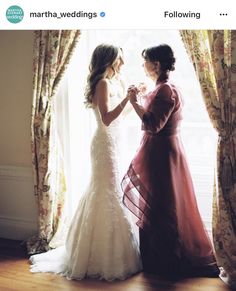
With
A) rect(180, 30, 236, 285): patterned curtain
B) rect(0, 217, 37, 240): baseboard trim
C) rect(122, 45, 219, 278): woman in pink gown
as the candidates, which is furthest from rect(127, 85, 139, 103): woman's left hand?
rect(0, 217, 37, 240): baseboard trim

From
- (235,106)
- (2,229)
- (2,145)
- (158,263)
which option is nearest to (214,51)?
(235,106)

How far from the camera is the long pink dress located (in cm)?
279

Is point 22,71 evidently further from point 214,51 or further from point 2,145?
point 214,51

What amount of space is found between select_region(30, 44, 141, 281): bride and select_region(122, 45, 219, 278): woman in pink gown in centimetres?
11

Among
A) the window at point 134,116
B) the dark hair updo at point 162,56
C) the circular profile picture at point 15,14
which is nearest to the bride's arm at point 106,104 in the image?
the dark hair updo at point 162,56

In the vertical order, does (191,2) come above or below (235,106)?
above

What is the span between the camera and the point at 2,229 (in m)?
3.66

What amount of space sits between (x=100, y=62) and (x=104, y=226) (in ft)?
3.24

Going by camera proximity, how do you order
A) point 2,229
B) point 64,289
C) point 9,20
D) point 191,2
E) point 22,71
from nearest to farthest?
1. point 191,2
2. point 9,20
3. point 64,289
4. point 22,71
5. point 2,229

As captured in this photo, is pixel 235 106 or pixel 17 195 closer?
pixel 235 106

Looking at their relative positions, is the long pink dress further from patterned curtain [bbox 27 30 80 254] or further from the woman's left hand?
patterned curtain [bbox 27 30 80 254]

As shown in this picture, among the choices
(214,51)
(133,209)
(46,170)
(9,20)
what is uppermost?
(9,20)

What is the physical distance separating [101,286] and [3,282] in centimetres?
63

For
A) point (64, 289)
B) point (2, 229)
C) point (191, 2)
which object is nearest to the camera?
point (191, 2)
